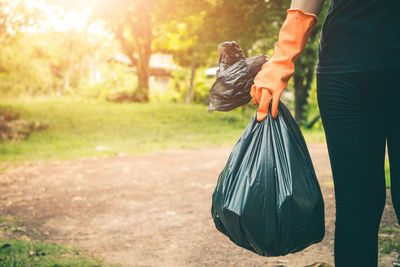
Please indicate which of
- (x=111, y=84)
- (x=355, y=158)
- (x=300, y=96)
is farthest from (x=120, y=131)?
(x=111, y=84)

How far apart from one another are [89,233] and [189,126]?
9.62m

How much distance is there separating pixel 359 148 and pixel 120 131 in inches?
408

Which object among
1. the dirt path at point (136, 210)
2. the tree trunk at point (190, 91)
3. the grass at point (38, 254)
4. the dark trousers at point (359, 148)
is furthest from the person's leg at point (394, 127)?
the tree trunk at point (190, 91)

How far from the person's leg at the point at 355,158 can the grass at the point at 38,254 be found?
162cm

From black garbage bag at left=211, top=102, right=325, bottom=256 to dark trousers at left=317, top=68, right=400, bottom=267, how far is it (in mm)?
111

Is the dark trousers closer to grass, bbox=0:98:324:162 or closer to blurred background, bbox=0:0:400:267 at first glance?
blurred background, bbox=0:0:400:267

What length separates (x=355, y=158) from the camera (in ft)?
4.84

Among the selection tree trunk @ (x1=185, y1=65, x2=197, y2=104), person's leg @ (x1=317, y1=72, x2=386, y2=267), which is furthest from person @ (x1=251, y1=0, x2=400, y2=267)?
A: tree trunk @ (x1=185, y1=65, x2=197, y2=104)

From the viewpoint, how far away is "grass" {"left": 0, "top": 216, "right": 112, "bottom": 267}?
8.43 feet

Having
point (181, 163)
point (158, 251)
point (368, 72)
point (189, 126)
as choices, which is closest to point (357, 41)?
point (368, 72)

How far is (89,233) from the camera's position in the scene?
330cm

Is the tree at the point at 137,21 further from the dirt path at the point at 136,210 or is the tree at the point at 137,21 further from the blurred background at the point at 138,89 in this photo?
the dirt path at the point at 136,210

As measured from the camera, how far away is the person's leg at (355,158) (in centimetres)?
145

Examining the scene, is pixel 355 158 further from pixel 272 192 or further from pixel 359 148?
pixel 272 192
